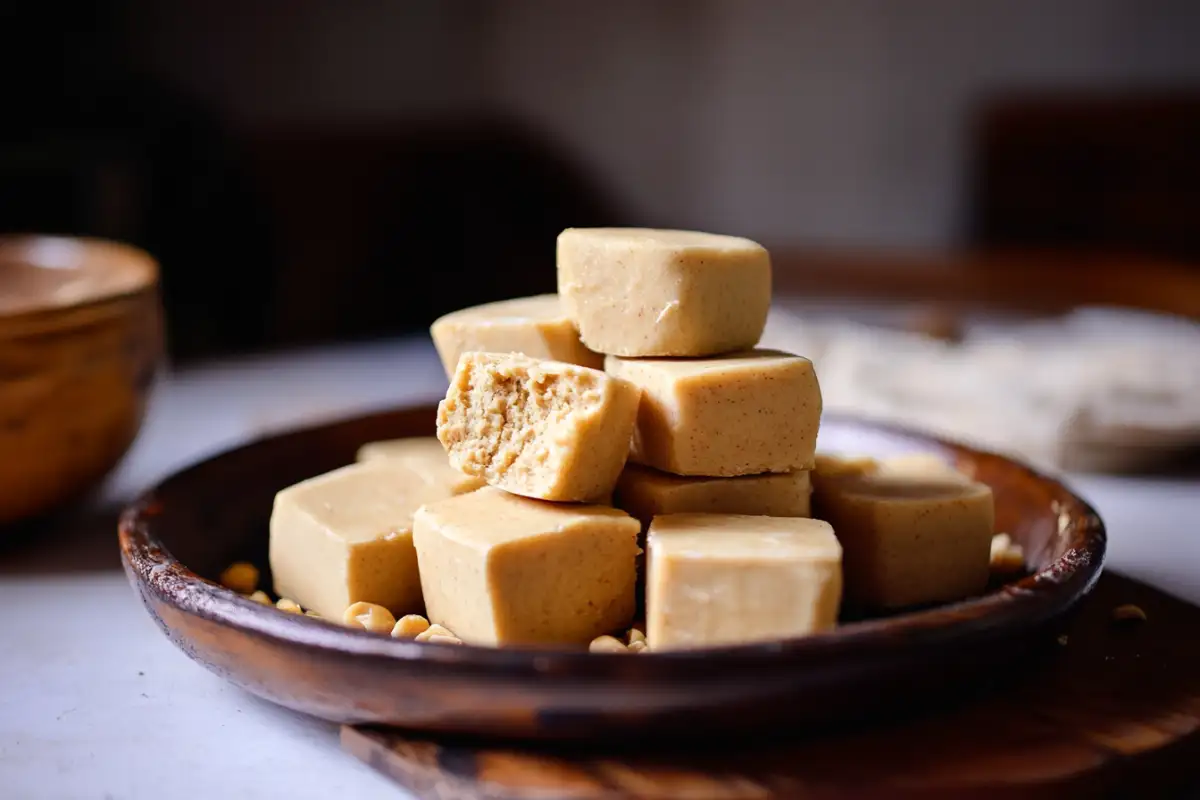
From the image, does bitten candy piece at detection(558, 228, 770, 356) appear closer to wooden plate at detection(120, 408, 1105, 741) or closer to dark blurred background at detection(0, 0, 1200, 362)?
wooden plate at detection(120, 408, 1105, 741)

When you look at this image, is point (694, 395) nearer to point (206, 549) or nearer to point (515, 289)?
point (206, 549)

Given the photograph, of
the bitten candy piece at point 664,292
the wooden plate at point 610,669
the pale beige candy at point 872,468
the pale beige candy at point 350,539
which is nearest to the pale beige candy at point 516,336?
the bitten candy piece at point 664,292

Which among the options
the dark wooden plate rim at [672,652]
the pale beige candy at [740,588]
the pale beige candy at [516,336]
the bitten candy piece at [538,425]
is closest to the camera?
the dark wooden plate rim at [672,652]

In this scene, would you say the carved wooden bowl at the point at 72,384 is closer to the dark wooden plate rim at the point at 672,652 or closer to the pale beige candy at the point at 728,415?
the dark wooden plate rim at the point at 672,652

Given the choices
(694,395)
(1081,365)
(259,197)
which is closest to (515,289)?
(259,197)

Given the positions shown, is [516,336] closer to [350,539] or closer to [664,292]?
[664,292]
